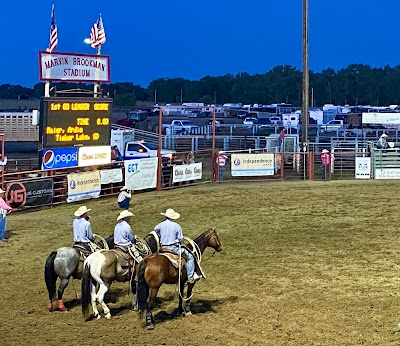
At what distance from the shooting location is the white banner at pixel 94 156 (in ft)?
75.3

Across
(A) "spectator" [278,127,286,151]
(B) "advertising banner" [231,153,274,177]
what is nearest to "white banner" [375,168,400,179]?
(B) "advertising banner" [231,153,274,177]

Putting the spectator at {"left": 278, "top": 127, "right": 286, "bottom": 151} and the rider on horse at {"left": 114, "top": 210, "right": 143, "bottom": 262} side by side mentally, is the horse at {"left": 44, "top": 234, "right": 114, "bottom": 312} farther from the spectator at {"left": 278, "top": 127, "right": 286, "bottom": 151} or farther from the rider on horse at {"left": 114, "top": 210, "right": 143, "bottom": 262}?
the spectator at {"left": 278, "top": 127, "right": 286, "bottom": 151}

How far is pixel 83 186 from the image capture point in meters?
22.8

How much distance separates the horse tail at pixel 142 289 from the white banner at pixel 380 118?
2938 cm

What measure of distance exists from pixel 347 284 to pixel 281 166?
16033mm

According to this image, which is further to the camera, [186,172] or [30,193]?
[186,172]

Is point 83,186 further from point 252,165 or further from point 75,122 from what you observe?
point 252,165

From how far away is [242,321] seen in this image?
10.7 m

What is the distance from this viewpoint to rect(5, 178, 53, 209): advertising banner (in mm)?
20531

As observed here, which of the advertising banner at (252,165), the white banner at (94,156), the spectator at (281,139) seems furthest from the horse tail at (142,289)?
the spectator at (281,139)

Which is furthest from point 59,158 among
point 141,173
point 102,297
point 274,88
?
point 274,88

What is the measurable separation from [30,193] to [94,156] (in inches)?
114

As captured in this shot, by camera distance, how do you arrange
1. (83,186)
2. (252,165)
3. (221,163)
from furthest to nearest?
(252,165) < (221,163) < (83,186)

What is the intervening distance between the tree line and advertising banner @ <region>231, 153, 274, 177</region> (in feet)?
251
